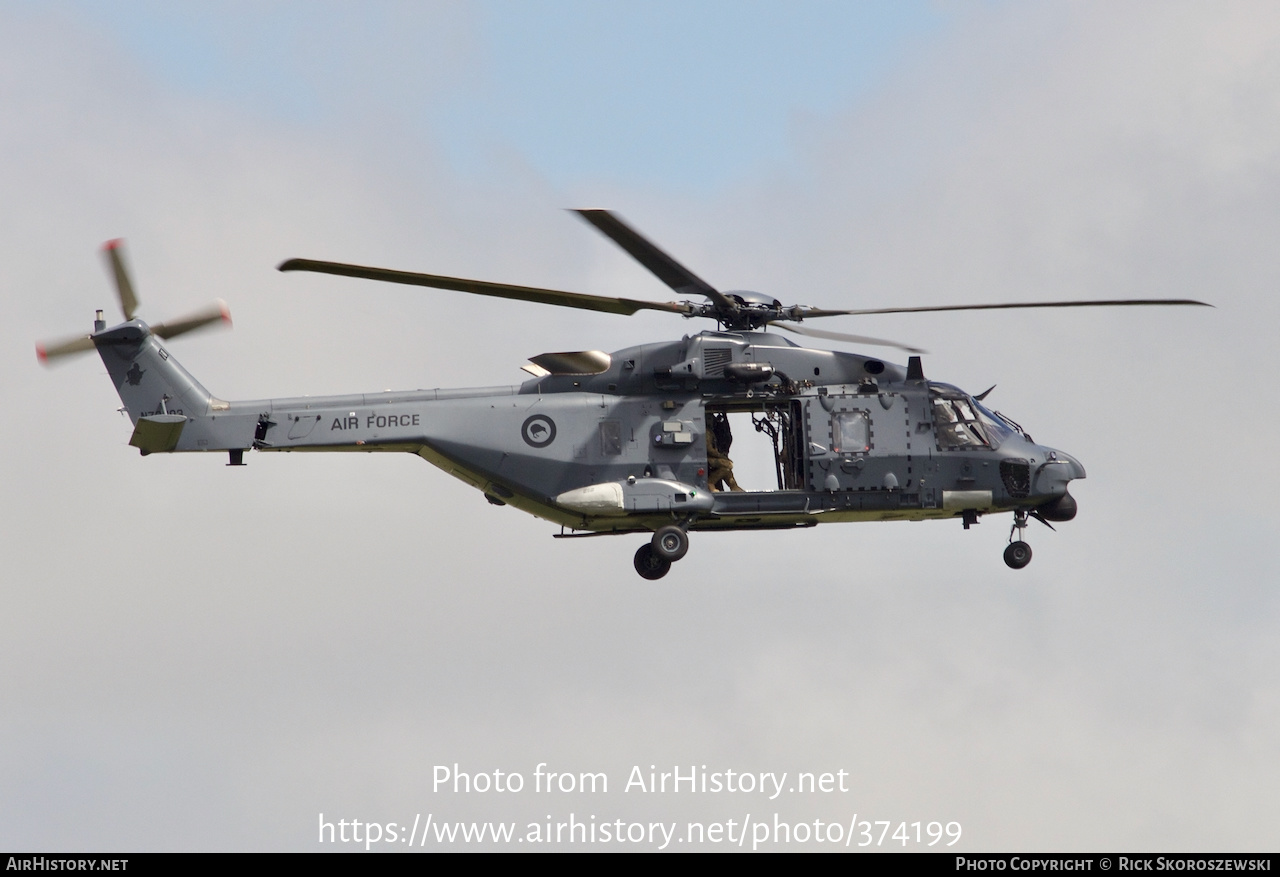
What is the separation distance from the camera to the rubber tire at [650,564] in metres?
34.2

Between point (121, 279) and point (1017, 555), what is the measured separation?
748 inches

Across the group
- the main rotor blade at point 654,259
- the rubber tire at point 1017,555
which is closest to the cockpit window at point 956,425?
the rubber tire at point 1017,555

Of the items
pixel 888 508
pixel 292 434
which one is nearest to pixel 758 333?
pixel 888 508

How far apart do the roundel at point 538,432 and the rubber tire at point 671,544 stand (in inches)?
113

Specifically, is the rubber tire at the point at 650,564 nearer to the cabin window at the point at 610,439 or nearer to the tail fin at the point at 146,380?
the cabin window at the point at 610,439

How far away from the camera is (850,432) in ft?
113

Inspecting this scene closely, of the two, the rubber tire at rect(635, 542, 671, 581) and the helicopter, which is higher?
the helicopter

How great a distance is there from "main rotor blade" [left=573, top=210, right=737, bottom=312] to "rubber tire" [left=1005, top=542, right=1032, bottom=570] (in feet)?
25.2

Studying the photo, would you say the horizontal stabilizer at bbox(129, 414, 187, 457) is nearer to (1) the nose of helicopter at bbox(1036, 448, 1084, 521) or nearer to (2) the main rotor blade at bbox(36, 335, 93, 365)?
(2) the main rotor blade at bbox(36, 335, 93, 365)

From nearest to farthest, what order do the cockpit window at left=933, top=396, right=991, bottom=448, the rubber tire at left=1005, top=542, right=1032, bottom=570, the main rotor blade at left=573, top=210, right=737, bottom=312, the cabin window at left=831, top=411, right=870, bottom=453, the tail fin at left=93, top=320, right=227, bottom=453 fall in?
the main rotor blade at left=573, top=210, right=737, bottom=312 < the tail fin at left=93, top=320, right=227, bottom=453 < the cabin window at left=831, top=411, right=870, bottom=453 < the cockpit window at left=933, top=396, right=991, bottom=448 < the rubber tire at left=1005, top=542, right=1032, bottom=570

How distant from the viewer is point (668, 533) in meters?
33.8

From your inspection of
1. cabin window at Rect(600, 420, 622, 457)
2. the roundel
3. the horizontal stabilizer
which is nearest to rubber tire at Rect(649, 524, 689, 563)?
cabin window at Rect(600, 420, 622, 457)

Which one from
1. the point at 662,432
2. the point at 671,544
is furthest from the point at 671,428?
the point at 671,544

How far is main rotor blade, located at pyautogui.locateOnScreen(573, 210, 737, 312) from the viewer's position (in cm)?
2978
